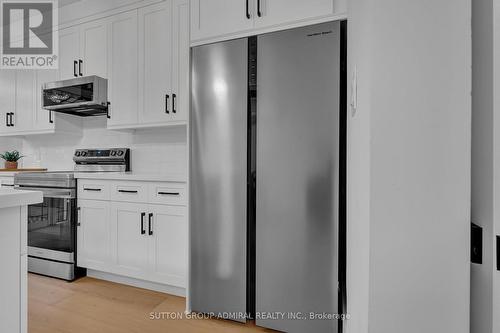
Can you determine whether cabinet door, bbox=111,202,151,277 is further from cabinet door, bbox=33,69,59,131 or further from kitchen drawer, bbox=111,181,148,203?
cabinet door, bbox=33,69,59,131

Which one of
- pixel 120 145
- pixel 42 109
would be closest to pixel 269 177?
pixel 120 145

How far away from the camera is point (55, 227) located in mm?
2789

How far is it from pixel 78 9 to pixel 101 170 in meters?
1.72

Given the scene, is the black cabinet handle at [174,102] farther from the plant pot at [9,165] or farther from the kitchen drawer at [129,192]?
the plant pot at [9,165]

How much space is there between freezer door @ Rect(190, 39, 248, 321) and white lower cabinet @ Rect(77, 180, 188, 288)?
0.77 feet

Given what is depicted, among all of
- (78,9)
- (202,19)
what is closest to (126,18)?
(78,9)

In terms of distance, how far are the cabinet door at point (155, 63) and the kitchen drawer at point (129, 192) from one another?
0.61 meters

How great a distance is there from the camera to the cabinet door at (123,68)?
270 centimetres

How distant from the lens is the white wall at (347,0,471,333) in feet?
1.96

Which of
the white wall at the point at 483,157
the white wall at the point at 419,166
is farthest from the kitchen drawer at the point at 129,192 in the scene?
the white wall at the point at 483,157

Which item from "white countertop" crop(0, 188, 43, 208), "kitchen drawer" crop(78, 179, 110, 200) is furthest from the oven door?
"white countertop" crop(0, 188, 43, 208)

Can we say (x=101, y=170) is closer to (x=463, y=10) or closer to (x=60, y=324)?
(x=60, y=324)

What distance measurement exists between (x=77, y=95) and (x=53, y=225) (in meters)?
1.32

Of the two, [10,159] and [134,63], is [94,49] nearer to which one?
[134,63]
